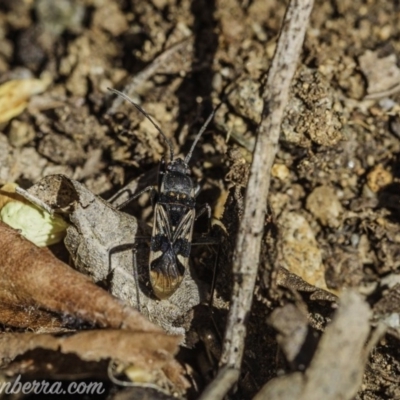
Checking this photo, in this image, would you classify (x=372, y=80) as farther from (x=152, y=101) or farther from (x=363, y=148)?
(x=152, y=101)

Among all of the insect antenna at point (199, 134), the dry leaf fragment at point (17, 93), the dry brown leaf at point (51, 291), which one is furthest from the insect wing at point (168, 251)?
the dry leaf fragment at point (17, 93)

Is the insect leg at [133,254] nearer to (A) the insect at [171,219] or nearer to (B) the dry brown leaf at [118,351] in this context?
(A) the insect at [171,219]

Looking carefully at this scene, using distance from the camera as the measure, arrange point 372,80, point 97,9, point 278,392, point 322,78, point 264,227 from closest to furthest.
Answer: point 278,392, point 264,227, point 322,78, point 372,80, point 97,9

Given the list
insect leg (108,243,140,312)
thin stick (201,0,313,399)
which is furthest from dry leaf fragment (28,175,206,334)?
thin stick (201,0,313,399)

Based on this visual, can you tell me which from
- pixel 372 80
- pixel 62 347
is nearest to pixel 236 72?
pixel 372 80

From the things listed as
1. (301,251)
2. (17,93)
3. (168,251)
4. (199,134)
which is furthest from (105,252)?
(17,93)

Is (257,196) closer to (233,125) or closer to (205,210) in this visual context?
(205,210)

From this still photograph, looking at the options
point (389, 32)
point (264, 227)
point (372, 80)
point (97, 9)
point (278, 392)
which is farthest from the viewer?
point (97, 9)
